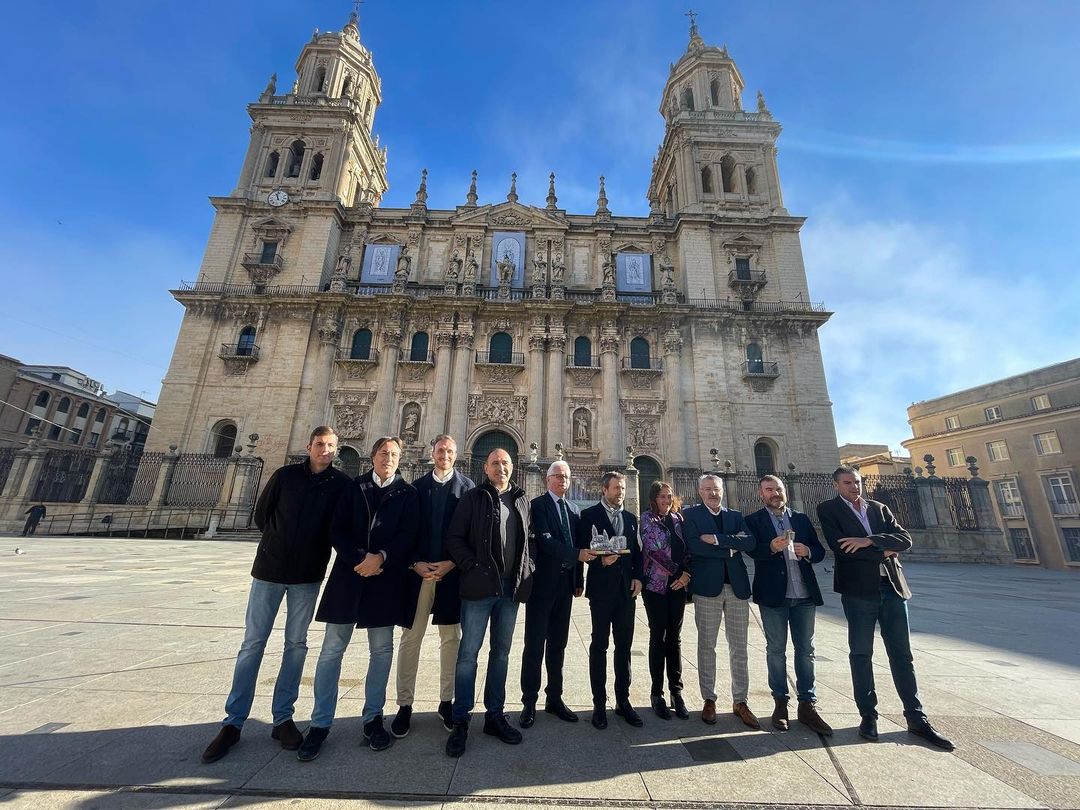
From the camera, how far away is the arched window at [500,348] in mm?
22953

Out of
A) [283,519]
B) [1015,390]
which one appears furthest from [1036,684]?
[1015,390]

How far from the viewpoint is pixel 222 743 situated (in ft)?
8.17

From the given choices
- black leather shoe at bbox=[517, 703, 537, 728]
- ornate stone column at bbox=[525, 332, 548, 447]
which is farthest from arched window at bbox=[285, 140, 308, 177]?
black leather shoe at bbox=[517, 703, 537, 728]

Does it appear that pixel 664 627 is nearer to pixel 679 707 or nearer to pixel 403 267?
pixel 679 707

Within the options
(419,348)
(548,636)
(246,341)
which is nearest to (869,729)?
(548,636)

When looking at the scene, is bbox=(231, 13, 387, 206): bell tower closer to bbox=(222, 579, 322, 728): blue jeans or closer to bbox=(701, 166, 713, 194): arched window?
bbox=(701, 166, 713, 194): arched window

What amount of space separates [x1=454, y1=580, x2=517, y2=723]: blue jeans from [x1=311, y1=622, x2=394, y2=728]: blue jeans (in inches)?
19.0

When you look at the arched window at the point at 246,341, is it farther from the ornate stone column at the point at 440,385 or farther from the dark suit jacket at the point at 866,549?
the dark suit jacket at the point at 866,549

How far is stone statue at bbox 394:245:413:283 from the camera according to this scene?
2355 cm

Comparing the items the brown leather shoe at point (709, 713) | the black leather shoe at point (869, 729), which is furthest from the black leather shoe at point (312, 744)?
the black leather shoe at point (869, 729)

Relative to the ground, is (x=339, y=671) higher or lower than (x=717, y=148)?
lower

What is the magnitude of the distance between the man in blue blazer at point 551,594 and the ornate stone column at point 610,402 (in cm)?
1757

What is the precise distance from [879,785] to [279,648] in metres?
4.99

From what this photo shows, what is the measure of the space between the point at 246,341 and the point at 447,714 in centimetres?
2523
